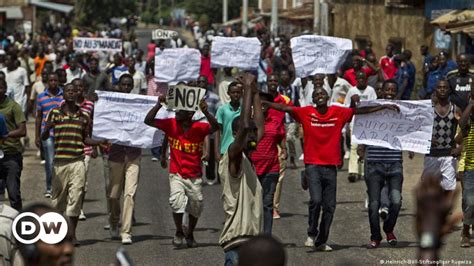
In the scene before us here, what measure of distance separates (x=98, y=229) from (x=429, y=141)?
367 cm

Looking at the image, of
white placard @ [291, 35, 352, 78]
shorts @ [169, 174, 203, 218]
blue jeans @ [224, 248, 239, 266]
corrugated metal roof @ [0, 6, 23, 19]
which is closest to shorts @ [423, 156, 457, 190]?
shorts @ [169, 174, 203, 218]

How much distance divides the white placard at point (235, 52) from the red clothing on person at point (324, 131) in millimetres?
9374

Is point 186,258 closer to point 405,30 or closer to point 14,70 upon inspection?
point 14,70

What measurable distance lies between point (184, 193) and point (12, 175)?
1.77m

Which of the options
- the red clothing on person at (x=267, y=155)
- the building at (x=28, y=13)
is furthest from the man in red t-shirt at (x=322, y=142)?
the building at (x=28, y=13)

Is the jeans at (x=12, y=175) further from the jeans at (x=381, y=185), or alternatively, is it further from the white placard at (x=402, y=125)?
the jeans at (x=381, y=185)

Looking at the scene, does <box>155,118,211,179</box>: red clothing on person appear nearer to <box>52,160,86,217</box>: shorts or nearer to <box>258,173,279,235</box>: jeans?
<box>258,173,279,235</box>: jeans

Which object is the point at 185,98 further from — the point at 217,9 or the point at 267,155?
the point at 217,9

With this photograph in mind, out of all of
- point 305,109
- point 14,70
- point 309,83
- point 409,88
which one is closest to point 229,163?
point 305,109

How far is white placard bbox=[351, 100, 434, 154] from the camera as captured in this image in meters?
12.6

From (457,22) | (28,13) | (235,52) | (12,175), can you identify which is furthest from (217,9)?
(12,175)

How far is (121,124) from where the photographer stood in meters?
13.1

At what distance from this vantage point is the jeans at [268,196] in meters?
11.8

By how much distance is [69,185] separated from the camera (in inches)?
492
